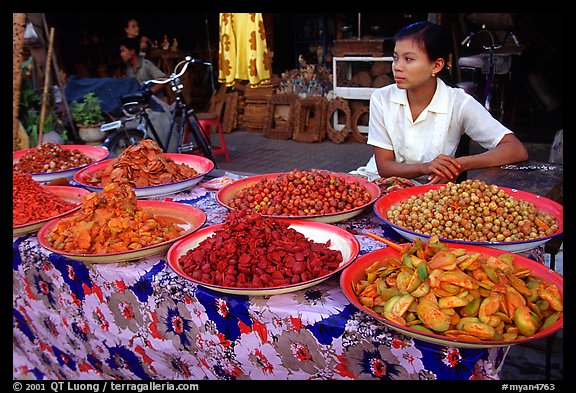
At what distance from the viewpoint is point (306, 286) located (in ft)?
5.05

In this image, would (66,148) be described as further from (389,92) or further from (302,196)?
(389,92)

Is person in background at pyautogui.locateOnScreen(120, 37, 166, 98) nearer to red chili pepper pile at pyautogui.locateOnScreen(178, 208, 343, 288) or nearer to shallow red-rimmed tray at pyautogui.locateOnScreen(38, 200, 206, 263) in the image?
shallow red-rimmed tray at pyautogui.locateOnScreen(38, 200, 206, 263)

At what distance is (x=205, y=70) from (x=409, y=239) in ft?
30.3

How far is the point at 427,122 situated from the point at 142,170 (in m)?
1.65

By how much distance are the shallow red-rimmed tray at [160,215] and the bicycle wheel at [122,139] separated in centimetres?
371

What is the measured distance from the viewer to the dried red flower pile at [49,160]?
2.95 m

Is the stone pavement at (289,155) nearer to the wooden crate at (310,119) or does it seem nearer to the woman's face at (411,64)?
the wooden crate at (310,119)

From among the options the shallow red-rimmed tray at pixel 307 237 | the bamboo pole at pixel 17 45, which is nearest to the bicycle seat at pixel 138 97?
the bamboo pole at pixel 17 45

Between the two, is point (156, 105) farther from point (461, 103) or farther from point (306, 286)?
point (306, 286)

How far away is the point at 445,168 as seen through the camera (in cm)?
237

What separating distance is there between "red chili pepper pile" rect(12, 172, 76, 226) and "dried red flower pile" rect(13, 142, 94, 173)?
1.76 ft

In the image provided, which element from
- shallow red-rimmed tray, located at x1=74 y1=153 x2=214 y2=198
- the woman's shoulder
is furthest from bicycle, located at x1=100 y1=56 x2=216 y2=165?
the woman's shoulder

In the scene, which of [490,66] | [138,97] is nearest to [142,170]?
[138,97]

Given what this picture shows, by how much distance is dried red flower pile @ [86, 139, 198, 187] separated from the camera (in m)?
2.57
